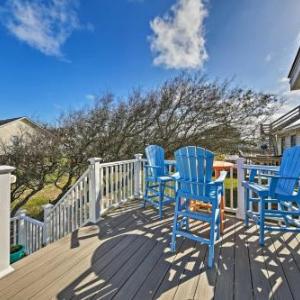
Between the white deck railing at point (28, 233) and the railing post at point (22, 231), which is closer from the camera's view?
the white deck railing at point (28, 233)

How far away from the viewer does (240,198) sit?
3145 mm

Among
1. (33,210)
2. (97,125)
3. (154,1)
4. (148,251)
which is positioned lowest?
(33,210)

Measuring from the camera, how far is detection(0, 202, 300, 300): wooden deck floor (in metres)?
1.53

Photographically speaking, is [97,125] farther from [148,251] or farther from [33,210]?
[148,251]

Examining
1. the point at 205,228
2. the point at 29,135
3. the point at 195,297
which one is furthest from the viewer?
the point at 29,135

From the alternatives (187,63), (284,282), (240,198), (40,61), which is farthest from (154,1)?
(284,282)

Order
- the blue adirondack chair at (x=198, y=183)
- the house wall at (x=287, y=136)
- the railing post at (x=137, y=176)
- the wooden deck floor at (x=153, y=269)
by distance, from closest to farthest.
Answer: the wooden deck floor at (x=153, y=269) → the blue adirondack chair at (x=198, y=183) → the railing post at (x=137, y=176) → the house wall at (x=287, y=136)

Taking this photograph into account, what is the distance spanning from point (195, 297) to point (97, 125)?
611 centimetres

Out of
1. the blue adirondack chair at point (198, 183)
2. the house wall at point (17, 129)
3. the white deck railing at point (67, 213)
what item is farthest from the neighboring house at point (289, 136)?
the house wall at point (17, 129)

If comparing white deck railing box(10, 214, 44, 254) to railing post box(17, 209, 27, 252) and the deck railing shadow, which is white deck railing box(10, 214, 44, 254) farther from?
the deck railing shadow

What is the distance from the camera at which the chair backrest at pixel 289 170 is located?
221 centimetres

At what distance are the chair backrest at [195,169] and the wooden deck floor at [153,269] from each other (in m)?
0.73

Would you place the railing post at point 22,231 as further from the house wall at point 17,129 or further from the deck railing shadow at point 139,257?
the house wall at point 17,129

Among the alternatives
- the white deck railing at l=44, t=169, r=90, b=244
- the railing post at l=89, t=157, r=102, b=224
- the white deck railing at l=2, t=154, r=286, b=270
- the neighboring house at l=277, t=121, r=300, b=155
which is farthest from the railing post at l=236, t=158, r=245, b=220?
the neighboring house at l=277, t=121, r=300, b=155
